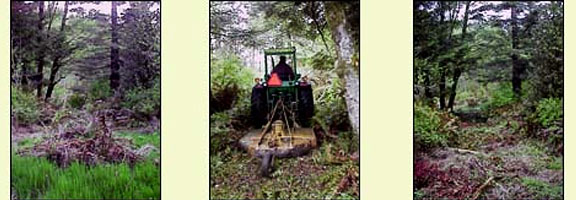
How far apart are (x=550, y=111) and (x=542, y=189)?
1.03ft

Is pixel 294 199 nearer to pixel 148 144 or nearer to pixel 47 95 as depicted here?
pixel 148 144

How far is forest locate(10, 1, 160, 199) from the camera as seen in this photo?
7.75ft

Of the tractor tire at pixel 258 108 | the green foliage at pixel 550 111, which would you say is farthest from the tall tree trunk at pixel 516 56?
the tractor tire at pixel 258 108

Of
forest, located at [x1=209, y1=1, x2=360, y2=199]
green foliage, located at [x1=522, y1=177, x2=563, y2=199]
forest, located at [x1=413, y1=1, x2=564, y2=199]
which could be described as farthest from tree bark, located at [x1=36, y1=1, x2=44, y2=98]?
green foliage, located at [x1=522, y1=177, x2=563, y2=199]

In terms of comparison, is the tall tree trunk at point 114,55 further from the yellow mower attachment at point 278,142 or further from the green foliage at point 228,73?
the yellow mower attachment at point 278,142

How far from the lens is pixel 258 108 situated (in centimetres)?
238

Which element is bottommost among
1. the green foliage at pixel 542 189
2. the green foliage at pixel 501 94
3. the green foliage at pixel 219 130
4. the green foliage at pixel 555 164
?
the green foliage at pixel 542 189

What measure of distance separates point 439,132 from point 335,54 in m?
0.53

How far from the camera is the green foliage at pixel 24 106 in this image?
7.78 feet

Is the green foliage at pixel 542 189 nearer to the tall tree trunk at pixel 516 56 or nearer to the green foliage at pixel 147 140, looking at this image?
the tall tree trunk at pixel 516 56

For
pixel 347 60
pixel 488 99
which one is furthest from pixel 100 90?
pixel 488 99

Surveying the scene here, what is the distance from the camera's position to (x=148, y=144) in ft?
7.77

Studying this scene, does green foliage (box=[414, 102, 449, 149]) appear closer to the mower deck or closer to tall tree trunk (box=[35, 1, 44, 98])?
the mower deck

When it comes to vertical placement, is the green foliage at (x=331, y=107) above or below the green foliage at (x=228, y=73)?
below
